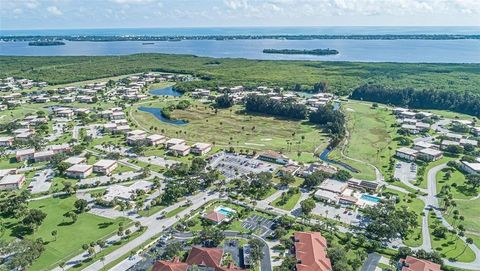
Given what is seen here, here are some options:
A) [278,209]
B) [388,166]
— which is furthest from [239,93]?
[278,209]

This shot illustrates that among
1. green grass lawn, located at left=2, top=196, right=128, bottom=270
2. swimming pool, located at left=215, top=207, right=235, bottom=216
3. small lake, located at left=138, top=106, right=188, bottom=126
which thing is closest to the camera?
green grass lawn, located at left=2, top=196, right=128, bottom=270

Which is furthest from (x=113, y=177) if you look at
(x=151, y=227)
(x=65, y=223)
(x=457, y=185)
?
(x=457, y=185)

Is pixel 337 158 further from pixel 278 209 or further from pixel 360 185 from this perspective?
pixel 278 209

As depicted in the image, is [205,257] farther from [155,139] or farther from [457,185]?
[155,139]

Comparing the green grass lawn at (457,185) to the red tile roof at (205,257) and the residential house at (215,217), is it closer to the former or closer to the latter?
the residential house at (215,217)

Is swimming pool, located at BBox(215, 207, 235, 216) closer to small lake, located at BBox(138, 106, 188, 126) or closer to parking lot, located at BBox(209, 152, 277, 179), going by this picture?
parking lot, located at BBox(209, 152, 277, 179)

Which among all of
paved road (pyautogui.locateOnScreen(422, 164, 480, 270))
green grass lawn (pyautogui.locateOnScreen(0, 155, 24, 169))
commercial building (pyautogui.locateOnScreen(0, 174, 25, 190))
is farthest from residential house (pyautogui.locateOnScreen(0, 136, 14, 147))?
paved road (pyautogui.locateOnScreen(422, 164, 480, 270))
